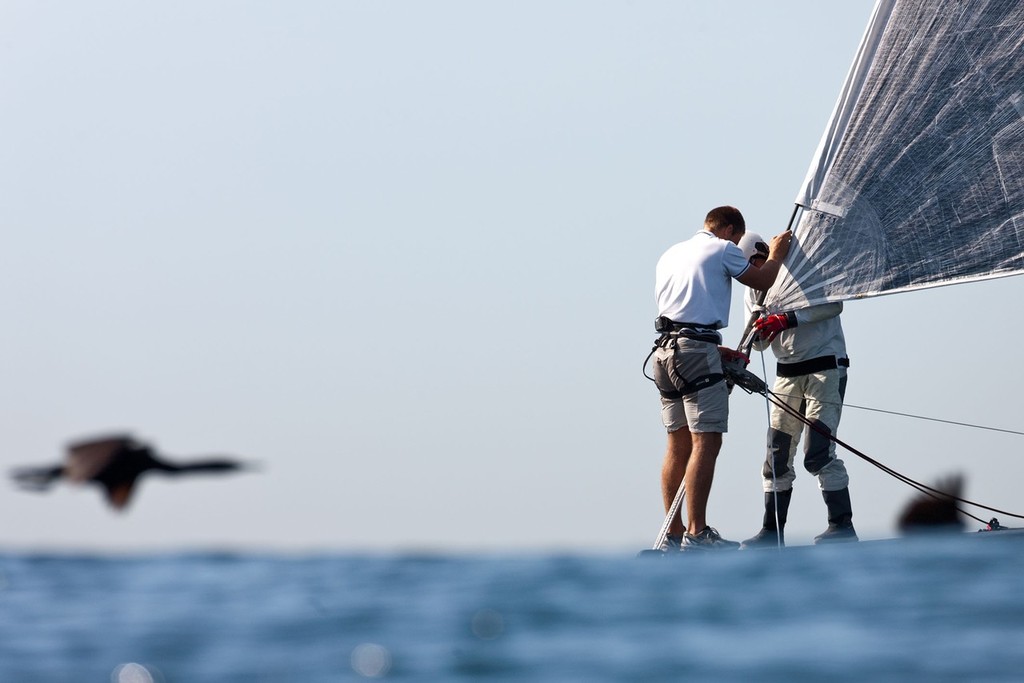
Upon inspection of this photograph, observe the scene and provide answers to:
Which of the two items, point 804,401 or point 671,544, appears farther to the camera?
point 804,401

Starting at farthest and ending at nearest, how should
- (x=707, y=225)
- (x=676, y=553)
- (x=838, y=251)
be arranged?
(x=838, y=251)
(x=707, y=225)
(x=676, y=553)

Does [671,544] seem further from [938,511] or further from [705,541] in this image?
[938,511]

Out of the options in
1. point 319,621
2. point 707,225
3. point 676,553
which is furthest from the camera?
point 707,225

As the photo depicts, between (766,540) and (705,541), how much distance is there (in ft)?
3.86

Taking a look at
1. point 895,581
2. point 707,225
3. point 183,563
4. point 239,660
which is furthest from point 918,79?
point 239,660

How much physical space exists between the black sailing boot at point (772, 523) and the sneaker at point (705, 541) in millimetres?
890

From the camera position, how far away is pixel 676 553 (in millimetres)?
7887

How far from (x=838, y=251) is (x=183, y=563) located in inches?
206

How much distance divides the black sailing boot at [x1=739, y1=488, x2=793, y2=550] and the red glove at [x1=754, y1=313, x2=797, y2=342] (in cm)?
110

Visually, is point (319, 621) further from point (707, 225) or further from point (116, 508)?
point (707, 225)

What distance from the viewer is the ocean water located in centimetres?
492

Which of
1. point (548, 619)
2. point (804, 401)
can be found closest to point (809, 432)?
point (804, 401)

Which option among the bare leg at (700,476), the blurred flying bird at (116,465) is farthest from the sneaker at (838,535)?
the blurred flying bird at (116,465)

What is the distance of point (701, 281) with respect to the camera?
8.10 m
